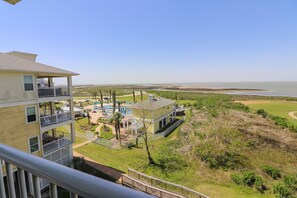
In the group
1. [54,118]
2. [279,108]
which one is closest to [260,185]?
[54,118]

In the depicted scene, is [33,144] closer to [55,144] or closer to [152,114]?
[55,144]

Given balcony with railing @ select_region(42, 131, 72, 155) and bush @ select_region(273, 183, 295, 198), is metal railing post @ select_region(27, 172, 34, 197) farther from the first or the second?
bush @ select_region(273, 183, 295, 198)

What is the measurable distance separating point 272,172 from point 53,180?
54.0 ft

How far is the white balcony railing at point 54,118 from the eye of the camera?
40.9 ft

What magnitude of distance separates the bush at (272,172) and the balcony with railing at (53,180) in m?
16.3

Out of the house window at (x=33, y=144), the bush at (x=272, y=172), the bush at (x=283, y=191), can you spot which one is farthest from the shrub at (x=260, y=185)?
the house window at (x=33, y=144)

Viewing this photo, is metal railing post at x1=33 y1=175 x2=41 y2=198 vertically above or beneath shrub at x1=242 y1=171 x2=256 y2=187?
above

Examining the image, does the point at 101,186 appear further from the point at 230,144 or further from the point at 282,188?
the point at 230,144

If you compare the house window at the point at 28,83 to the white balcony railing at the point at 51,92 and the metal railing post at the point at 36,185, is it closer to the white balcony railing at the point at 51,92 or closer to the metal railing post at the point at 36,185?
the white balcony railing at the point at 51,92

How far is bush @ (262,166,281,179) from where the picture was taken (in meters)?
13.2

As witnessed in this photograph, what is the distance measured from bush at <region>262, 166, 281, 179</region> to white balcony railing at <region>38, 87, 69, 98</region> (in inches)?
654

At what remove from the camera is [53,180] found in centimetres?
118

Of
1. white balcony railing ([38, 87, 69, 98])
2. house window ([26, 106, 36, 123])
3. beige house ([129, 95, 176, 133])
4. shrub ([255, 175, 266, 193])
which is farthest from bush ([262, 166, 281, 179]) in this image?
house window ([26, 106, 36, 123])

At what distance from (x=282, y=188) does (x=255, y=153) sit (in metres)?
5.69
